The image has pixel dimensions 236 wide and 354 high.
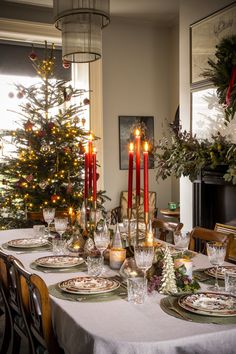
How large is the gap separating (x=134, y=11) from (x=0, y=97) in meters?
2.05

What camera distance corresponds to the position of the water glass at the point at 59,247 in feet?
8.86

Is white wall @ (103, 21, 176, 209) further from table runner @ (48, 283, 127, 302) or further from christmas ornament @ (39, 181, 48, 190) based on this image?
table runner @ (48, 283, 127, 302)

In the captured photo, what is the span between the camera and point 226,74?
14.0 ft

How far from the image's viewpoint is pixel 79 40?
3.13m

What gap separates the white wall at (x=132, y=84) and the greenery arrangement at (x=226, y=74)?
215cm

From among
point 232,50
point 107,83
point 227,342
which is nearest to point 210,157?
point 232,50

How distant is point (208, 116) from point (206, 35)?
841mm

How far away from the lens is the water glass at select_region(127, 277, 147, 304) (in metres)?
1.79

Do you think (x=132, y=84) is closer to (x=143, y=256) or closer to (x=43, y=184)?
(x=43, y=184)

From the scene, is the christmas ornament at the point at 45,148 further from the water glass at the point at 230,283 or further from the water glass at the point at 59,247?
the water glass at the point at 230,283

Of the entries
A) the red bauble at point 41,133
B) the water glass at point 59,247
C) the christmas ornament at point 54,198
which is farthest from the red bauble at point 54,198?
the water glass at point 59,247

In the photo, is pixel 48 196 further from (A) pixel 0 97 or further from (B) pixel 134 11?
(B) pixel 134 11

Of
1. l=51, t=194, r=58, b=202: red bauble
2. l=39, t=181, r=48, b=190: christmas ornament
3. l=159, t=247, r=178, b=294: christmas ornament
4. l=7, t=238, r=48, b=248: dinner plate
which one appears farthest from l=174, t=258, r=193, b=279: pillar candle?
l=39, t=181, r=48, b=190: christmas ornament

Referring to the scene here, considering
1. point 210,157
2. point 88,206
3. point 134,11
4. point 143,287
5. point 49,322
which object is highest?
point 134,11
